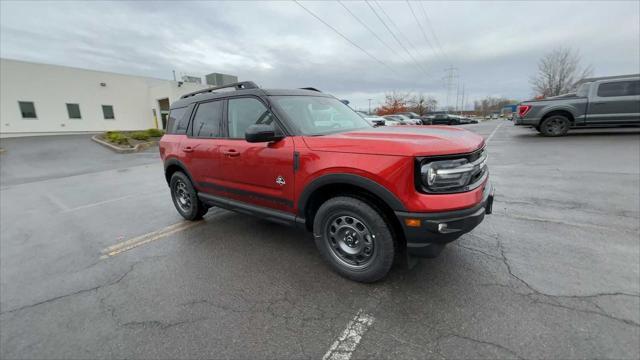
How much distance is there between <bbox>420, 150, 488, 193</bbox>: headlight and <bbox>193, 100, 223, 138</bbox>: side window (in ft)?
8.63

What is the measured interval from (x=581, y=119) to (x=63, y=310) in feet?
48.1

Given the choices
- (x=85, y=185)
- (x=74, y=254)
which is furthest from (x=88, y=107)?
(x=74, y=254)

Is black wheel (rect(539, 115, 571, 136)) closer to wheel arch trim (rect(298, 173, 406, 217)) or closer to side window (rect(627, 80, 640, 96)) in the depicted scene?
side window (rect(627, 80, 640, 96))

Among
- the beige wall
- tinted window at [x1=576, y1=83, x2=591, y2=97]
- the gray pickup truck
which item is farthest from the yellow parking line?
the beige wall

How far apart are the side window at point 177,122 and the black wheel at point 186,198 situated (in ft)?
2.26

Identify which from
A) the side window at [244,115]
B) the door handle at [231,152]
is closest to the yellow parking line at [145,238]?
the door handle at [231,152]

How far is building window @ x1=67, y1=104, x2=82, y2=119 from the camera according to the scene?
23875mm

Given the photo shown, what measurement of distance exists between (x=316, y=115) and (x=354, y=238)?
60.5 inches

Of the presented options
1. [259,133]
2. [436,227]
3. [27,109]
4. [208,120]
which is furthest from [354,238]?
[27,109]

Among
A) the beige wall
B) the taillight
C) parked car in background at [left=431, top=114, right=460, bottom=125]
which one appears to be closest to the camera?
the taillight

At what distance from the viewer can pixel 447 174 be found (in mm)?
2137

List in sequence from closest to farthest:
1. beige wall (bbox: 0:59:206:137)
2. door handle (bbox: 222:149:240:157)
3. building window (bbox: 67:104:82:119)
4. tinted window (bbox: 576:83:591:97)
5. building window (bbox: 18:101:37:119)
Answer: door handle (bbox: 222:149:240:157)
tinted window (bbox: 576:83:591:97)
beige wall (bbox: 0:59:206:137)
building window (bbox: 18:101:37:119)
building window (bbox: 67:104:82:119)

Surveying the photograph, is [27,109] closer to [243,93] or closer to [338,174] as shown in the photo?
[243,93]

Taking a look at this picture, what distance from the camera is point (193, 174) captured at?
13.2 feet
